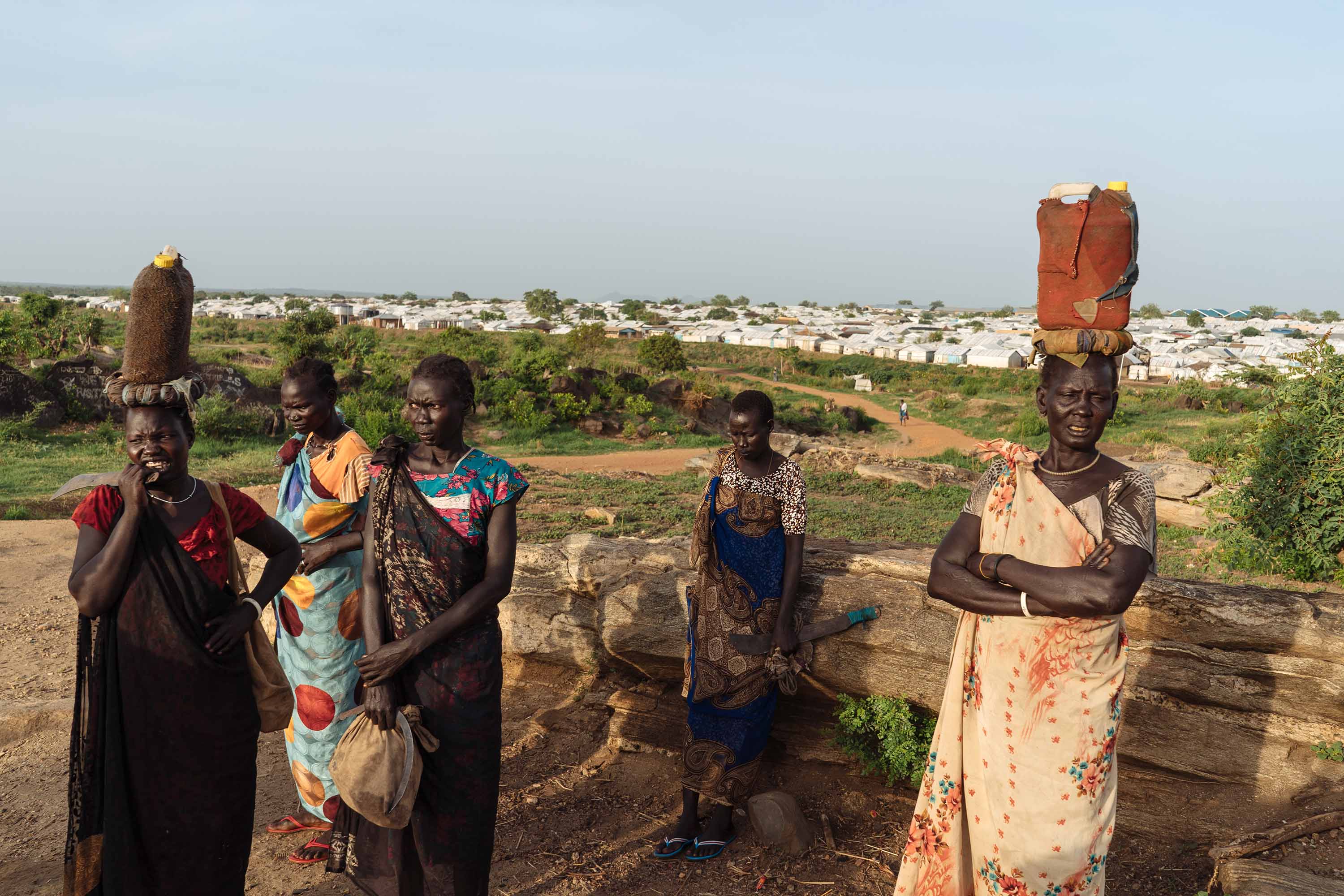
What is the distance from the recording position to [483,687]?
9.10 ft

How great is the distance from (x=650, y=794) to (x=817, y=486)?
425 inches

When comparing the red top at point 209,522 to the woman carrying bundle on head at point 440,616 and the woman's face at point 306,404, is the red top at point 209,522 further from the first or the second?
the woman's face at point 306,404

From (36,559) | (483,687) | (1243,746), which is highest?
(483,687)

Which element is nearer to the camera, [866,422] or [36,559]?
[36,559]

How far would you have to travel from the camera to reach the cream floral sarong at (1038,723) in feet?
7.84

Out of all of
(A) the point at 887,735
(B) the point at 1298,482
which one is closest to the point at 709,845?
(A) the point at 887,735

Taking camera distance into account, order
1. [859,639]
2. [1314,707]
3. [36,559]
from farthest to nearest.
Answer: [36,559] < [859,639] < [1314,707]

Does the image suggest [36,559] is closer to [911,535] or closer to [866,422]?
[911,535]

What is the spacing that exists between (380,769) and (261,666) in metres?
0.56

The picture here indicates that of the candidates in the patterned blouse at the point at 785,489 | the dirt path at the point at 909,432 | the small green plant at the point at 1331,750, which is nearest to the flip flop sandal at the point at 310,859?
the patterned blouse at the point at 785,489

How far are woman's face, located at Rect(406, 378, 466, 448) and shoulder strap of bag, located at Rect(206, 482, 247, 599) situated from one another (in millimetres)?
648

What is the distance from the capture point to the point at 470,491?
8.84 ft

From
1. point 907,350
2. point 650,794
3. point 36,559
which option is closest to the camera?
point 650,794

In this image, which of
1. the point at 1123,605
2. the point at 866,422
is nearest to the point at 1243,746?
the point at 1123,605
